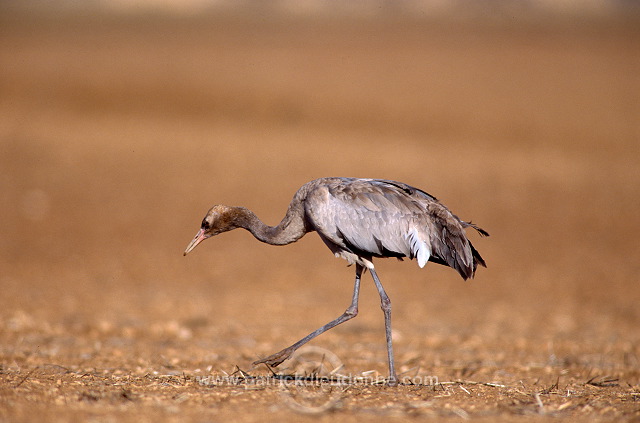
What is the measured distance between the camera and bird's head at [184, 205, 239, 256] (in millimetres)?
7590

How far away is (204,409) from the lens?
18.4ft

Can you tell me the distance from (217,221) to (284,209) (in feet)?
38.4

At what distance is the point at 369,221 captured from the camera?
7.21 m

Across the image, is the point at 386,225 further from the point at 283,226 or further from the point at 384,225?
the point at 283,226

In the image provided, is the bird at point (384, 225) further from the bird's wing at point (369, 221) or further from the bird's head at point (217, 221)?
the bird's head at point (217, 221)

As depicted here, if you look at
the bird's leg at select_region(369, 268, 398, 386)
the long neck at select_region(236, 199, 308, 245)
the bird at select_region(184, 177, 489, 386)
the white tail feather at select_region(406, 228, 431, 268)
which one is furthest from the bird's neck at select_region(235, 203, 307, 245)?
the white tail feather at select_region(406, 228, 431, 268)

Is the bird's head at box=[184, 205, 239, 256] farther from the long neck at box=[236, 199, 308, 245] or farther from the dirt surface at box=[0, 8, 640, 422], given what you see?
the dirt surface at box=[0, 8, 640, 422]

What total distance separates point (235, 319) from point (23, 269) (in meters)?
5.07

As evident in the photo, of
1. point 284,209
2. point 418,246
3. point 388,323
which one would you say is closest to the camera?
point 418,246

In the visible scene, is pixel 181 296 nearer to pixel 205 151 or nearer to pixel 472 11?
pixel 205 151

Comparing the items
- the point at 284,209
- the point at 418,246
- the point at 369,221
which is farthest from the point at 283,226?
the point at 284,209

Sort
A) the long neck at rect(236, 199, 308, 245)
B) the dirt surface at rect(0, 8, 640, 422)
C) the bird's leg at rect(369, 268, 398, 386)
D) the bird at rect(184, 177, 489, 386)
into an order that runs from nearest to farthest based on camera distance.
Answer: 1. the dirt surface at rect(0, 8, 640, 422)
2. the bird's leg at rect(369, 268, 398, 386)
3. the bird at rect(184, 177, 489, 386)
4. the long neck at rect(236, 199, 308, 245)

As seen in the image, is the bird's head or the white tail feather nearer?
the white tail feather

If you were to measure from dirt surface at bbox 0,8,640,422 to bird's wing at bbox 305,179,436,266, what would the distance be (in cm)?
122
